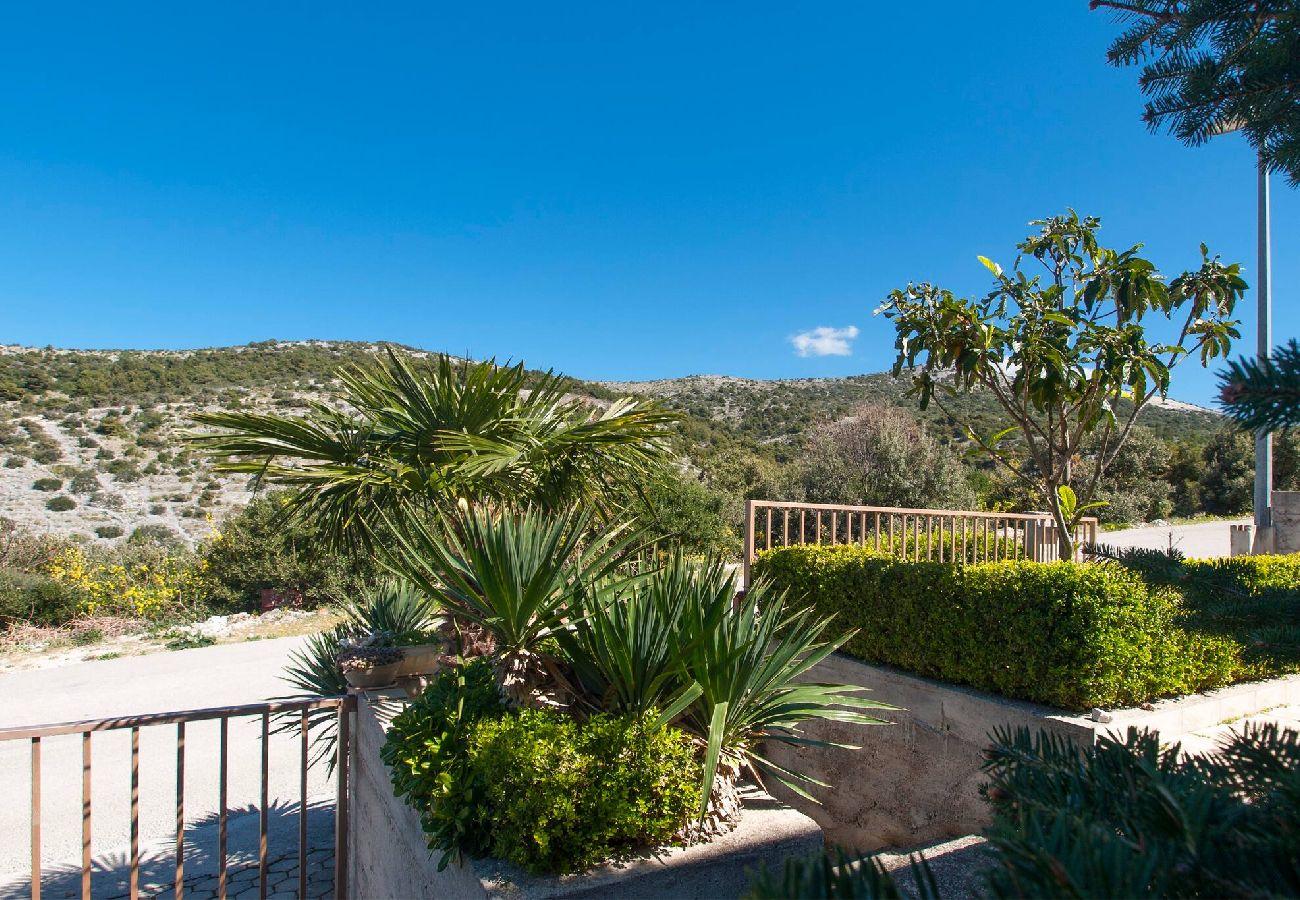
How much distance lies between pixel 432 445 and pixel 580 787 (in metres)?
2.86

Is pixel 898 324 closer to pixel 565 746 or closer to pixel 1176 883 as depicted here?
pixel 565 746

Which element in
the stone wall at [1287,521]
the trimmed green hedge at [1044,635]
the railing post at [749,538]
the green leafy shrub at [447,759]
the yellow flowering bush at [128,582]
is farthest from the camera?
the yellow flowering bush at [128,582]

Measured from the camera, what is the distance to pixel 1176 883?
0.80 m

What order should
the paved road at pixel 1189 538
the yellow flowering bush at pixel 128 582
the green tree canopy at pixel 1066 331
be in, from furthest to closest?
1. the yellow flowering bush at pixel 128 582
2. the paved road at pixel 1189 538
3. the green tree canopy at pixel 1066 331

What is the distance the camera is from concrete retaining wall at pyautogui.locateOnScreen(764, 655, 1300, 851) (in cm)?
428

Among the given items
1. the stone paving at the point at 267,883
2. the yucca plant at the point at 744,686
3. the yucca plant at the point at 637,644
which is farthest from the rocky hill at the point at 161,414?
the yucca plant at the point at 744,686

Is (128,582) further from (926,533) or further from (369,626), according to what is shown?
(926,533)

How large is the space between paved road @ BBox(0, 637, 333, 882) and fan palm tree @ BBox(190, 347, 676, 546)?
146 centimetres

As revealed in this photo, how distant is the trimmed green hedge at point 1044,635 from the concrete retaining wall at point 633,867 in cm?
182

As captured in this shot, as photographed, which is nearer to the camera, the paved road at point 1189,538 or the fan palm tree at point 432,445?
the fan palm tree at point 432,445

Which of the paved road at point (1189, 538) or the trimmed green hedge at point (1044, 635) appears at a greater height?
the trimmed green hedge at point (1044, 635)

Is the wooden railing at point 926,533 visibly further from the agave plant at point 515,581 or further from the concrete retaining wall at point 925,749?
the agave plant at point 515,581

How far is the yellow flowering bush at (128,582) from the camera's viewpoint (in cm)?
1466

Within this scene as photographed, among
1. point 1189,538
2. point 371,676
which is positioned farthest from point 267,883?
point 1189,538
